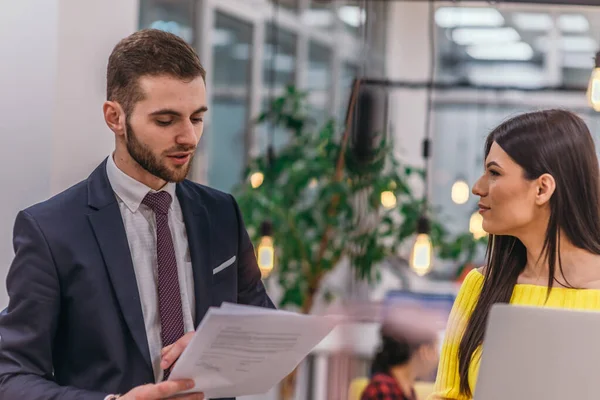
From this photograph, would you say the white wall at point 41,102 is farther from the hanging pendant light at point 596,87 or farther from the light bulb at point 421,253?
the light bulb at point 421,253

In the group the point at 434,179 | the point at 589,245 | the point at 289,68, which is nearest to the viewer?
the point at 589,245

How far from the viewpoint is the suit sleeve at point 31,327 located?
183 cm

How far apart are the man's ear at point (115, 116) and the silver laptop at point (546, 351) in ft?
2.65

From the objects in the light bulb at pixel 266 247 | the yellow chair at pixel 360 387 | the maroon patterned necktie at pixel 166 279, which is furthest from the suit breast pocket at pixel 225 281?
the yellow chair at pixel 360 387

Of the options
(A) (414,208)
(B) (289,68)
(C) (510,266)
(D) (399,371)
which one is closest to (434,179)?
(B) (289,68)

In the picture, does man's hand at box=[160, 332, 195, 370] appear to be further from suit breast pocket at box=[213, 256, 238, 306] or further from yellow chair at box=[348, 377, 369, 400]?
yellow chair at box=[348, 377, 369, 400]

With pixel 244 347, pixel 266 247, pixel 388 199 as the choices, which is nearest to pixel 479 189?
pixel 244 347

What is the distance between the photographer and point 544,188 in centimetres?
225

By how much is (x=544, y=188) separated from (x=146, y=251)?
907mm

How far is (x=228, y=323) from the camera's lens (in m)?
1.71

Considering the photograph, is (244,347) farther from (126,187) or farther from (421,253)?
(421,253)

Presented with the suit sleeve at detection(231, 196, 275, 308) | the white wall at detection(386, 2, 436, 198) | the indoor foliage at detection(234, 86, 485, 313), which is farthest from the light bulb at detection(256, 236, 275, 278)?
the white wall at detection(386, 2, 436, 198)

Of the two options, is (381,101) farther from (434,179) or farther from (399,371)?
(434,179)

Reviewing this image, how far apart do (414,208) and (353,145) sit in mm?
710
